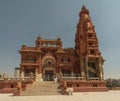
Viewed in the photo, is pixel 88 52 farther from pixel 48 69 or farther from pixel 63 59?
pixel 48 69

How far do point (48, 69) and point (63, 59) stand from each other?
4.17 metres

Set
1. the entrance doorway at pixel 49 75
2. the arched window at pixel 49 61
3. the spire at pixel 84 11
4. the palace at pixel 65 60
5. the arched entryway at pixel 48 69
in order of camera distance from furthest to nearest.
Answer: the spire at pixel 84 11
the arched window at pixel 49 61
the arched entryway at pixel 48 69
the entrance doorway at pixel 49 75
the palace at pixel 65 60

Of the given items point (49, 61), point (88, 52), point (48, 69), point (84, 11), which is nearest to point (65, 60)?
point (49, 61)

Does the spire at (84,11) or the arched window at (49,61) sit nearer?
the arched window at (49,61)

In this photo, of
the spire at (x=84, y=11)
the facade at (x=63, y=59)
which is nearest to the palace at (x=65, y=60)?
the facade at (x=63, y=59)

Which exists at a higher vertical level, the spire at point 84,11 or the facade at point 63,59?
the spire at point 84,11

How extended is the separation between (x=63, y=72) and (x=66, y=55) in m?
3.98

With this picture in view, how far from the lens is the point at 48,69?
1587 inches

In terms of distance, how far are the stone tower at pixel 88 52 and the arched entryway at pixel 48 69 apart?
19.9ft

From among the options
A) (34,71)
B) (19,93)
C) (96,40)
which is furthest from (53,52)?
(19,93)

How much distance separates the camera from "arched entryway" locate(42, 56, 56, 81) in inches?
1583

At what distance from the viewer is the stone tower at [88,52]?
3866 centimetres

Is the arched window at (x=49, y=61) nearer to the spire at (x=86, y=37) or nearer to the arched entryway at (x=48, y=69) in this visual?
the arched entryway at (x=48, y=69)

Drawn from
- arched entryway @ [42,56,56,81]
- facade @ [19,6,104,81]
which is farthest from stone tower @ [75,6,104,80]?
arched entryway @ [42,56,56,81]
